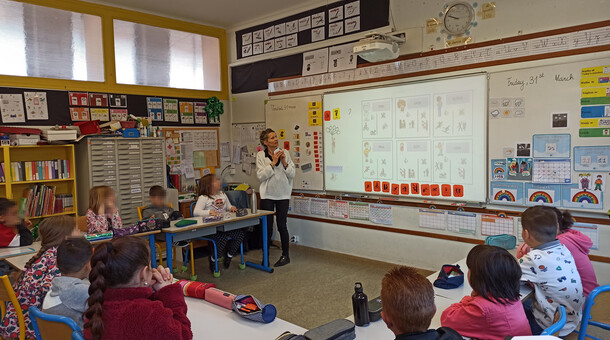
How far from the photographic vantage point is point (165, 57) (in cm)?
613

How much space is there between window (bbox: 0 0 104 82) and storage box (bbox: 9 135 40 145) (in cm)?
80

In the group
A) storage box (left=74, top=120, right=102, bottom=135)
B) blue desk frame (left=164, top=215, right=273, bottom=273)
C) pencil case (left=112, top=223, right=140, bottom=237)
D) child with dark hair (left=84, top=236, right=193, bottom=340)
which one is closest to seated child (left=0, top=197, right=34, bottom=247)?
pencil case (left=112, top=223, right=140, bottom=237)

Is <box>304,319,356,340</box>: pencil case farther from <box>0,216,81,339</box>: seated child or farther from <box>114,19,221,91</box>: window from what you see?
<box>114,19,221,91</box>: window

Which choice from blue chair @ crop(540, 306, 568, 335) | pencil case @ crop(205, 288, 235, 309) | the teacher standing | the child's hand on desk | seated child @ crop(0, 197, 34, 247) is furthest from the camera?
the teacher standing

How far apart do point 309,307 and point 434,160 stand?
2.02 m

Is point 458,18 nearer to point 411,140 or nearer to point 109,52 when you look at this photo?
point 411,140

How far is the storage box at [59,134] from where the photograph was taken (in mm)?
4648

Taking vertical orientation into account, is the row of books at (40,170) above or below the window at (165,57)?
below

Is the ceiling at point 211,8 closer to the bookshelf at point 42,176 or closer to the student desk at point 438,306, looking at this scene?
the bookshelf at point 42,176

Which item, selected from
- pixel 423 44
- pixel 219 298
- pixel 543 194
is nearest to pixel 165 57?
pixel 423 44

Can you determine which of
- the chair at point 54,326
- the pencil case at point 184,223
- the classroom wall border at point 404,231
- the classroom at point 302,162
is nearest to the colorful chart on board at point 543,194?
the classroom at point 302,162

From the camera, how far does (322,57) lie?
5.46 meters

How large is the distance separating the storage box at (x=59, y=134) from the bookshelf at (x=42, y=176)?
0.35 ft

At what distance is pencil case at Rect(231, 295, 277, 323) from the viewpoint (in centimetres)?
192
